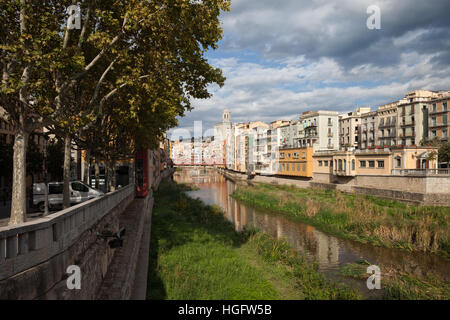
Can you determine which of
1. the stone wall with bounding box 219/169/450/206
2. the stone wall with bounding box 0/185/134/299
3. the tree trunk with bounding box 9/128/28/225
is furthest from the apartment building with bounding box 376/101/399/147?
the tree trunk with bounding box 9/128/28/225

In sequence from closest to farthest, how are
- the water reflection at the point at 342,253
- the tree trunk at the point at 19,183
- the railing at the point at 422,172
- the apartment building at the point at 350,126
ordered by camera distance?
the tree trunk at the point at 19,183
the water reflection at the point at 342,253
the railing at the point at 422,172
the apartment building at the point at 350,126

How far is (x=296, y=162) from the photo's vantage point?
5362 cm

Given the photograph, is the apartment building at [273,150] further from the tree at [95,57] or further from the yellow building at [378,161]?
the tree at [95,57]

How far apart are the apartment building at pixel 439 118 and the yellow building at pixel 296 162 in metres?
22.6

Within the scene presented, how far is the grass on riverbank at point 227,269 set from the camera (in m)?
11.9

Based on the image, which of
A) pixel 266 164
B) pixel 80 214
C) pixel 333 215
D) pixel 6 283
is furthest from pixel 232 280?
pixel 266 164

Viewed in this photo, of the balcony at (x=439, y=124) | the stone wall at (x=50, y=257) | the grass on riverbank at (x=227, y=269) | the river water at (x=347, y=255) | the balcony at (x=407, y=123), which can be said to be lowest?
the river water at (x=347, y=255)

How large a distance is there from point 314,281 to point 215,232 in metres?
8.95

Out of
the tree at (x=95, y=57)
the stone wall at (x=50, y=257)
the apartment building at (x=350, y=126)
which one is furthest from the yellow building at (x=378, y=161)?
the stone wall at (x=50, y=257)

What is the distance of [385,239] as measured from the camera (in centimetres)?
2019

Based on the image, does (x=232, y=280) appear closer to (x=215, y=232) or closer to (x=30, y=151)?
(x=215, y=232)

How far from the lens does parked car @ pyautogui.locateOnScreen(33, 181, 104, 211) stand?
1716 cm

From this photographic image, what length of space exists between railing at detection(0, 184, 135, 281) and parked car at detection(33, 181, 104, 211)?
9630mm

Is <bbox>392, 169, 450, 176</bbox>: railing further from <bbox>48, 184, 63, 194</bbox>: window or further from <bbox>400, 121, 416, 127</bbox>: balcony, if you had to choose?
<bbox>48, 184, 63, 194</bbox>: window
